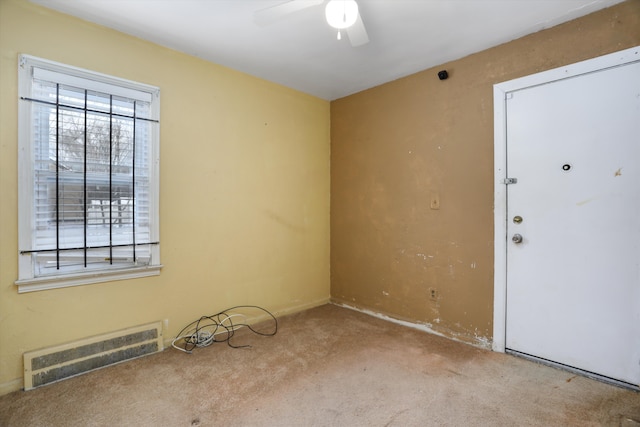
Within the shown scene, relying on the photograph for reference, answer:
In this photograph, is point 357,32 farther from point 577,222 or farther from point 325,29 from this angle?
point 577,222

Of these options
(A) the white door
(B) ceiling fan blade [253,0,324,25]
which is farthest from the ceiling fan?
(A) the white door

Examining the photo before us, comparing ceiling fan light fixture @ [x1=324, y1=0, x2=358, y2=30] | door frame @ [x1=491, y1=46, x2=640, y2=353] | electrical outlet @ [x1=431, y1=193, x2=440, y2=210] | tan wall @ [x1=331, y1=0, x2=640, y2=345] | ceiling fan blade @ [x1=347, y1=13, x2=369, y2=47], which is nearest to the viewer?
ceiling fan light fixture @ [x1=324, y1=0, x2=358, y2=30]

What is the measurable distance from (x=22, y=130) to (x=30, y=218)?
1.86 feet

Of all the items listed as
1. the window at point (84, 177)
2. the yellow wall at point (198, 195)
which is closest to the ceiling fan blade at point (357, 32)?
the yellow wall at point (198, 195)

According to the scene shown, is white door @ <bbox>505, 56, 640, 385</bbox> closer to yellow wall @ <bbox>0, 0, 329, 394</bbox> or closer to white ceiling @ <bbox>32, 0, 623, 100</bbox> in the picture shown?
white ceiling @ <bbox>32, 0, 623, 100</bbox>

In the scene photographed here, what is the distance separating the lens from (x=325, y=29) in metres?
2.29

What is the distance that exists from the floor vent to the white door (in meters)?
2.88

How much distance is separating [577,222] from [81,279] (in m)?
3.54

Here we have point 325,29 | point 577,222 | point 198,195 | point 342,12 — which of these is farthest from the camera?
point 198,195

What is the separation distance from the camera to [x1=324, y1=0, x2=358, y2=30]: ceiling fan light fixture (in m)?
1.60

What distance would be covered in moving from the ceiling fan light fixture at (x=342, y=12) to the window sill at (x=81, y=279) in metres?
2.21

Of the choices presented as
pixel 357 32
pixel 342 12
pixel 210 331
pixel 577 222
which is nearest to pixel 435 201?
pixel 577 222

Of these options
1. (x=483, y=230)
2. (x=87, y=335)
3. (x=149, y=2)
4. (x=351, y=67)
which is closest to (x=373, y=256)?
(x=483, y=230)

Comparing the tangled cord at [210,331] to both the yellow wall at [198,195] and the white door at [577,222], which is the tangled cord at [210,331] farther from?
the white door at [577,222]
